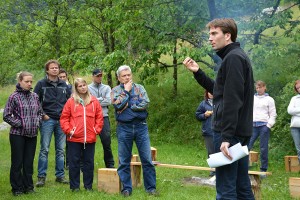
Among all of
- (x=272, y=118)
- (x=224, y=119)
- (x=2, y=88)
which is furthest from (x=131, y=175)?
(x=2, y=88)

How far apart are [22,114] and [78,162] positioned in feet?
3.59

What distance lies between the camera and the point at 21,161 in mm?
6473

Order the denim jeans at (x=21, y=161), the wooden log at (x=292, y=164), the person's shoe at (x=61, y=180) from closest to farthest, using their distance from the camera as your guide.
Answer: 1. the denim jeans at (x=21, y=161)
2. the person's shoe at (x=61, y=180)
3. the wooden log at (x=292, y=164)

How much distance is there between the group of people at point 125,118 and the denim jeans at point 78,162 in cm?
1

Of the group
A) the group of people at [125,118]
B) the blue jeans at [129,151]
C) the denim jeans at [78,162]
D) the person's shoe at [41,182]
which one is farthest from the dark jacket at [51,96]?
the blue jeans at [129,151]

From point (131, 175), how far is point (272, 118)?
9.63 feet

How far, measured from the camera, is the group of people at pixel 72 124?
20.6 ft

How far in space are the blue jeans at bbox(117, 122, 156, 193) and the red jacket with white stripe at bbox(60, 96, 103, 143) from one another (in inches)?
23.5

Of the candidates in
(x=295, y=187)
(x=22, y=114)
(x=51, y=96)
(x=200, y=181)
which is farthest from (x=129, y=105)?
(x=295, y=187)

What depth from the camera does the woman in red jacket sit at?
6673 mm

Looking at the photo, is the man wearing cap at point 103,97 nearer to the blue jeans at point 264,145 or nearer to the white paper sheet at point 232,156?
the blue jeans at point 264,145

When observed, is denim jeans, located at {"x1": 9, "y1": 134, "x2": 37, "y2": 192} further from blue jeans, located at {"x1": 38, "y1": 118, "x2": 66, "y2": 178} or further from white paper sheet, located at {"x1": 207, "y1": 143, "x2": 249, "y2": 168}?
white paper sheet, located at {"x1": 207, "y1": 143, "x2": 249, "y2": 168}

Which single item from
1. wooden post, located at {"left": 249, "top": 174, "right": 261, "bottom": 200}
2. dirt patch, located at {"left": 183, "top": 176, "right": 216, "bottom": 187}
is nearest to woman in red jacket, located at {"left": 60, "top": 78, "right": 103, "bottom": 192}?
dirt patch, located at {"left": 183, "top": 176, "right": 216, "bottom": 187}

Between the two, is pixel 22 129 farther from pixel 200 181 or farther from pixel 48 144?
pixel 200 181
